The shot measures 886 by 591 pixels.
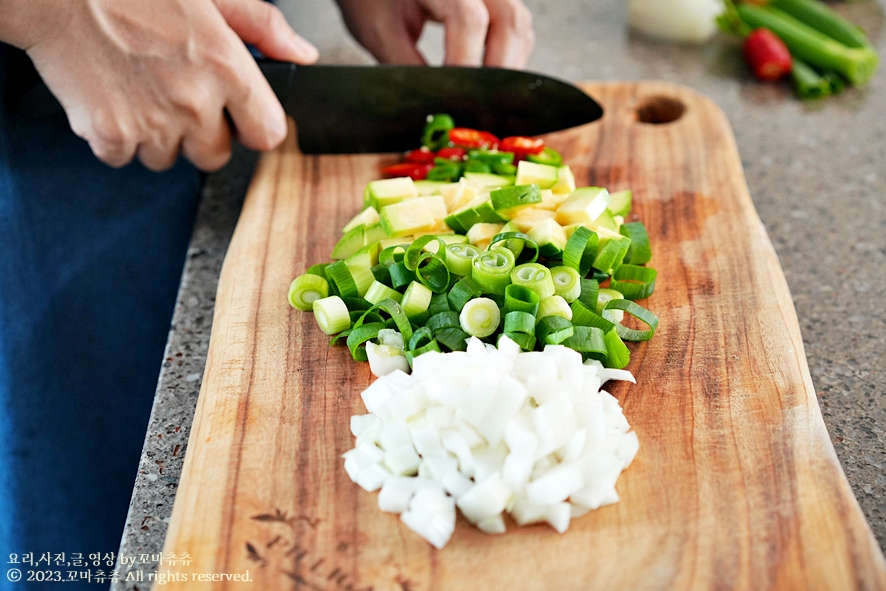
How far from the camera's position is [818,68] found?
7.85 feet

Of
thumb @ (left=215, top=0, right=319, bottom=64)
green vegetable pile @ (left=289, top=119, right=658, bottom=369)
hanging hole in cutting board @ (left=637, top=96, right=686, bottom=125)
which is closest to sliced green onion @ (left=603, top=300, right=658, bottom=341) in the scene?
green vegetable pile @ (left=289, top=119, right=658, bottom=369)

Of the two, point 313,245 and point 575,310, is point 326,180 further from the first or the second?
point 575,310

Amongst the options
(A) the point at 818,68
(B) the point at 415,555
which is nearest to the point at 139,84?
(B) the point at 415,555

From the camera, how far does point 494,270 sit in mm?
1284

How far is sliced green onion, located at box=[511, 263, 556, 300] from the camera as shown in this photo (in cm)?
126

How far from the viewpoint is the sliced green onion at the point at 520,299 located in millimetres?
1236

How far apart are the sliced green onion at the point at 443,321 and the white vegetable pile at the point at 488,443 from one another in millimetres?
137

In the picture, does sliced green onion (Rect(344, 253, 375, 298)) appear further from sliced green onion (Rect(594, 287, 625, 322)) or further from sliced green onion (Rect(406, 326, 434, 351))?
sliced green onion (Rect(594, 287, 625, 322))

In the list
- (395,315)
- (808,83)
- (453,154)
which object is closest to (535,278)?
(395,315)

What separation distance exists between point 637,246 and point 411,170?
0.56 metres

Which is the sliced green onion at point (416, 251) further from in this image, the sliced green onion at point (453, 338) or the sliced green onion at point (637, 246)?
the sliced green onion at point (637, 246)

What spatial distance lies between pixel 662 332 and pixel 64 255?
1.39 m

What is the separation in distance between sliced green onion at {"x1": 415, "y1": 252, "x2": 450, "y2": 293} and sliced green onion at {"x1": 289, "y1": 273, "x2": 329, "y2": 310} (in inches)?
7.3

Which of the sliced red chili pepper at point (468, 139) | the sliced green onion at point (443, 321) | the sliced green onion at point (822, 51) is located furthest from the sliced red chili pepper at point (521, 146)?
the sliced green onion at point (822, 51)
